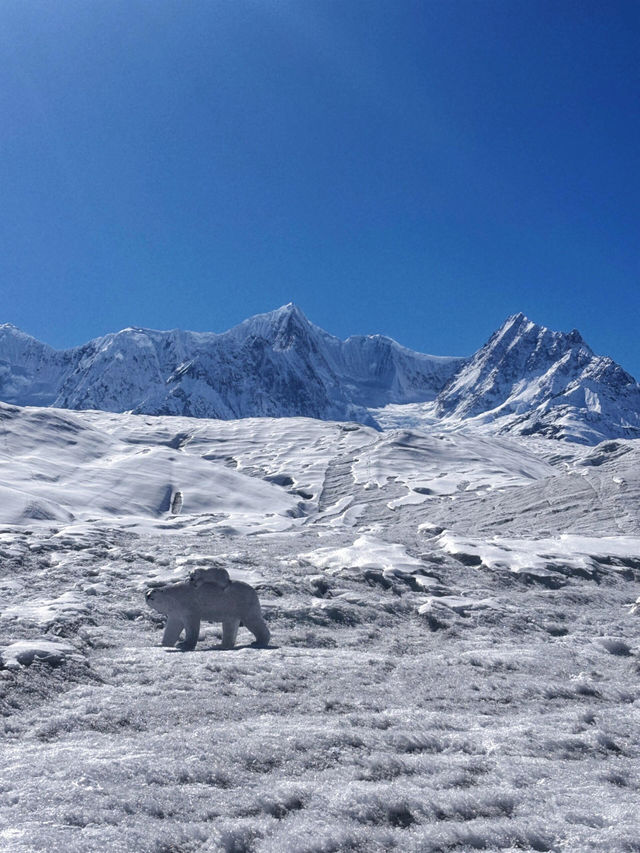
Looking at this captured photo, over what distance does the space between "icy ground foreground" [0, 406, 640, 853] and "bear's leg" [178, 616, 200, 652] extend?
1.06 feet

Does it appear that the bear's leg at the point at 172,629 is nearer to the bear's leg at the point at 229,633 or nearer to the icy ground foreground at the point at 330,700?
the icy ground foreground at the point at 330,700

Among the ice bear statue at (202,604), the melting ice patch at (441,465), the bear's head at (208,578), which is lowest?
the ice bear statue at (202,604)

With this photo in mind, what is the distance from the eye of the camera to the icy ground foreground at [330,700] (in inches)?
208

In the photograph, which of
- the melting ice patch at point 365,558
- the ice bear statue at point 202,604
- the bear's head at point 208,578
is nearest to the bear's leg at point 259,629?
the ice bear statue at point 202,604

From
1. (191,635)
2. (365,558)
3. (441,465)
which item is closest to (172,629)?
(191,635)

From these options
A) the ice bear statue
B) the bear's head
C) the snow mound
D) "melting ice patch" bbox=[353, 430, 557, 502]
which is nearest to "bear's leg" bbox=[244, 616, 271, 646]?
the ice bear statue

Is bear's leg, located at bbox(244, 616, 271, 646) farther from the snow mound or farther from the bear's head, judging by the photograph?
the snow mound

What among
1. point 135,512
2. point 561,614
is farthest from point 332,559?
point 135,512

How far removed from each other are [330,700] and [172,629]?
14.5 feet

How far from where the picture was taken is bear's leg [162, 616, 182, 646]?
467 inches

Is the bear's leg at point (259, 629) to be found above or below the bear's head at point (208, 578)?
below

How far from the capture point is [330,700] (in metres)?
8.68

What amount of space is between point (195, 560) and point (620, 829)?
15578mm

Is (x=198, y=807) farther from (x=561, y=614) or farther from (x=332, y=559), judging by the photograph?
(x=332, y=559)
